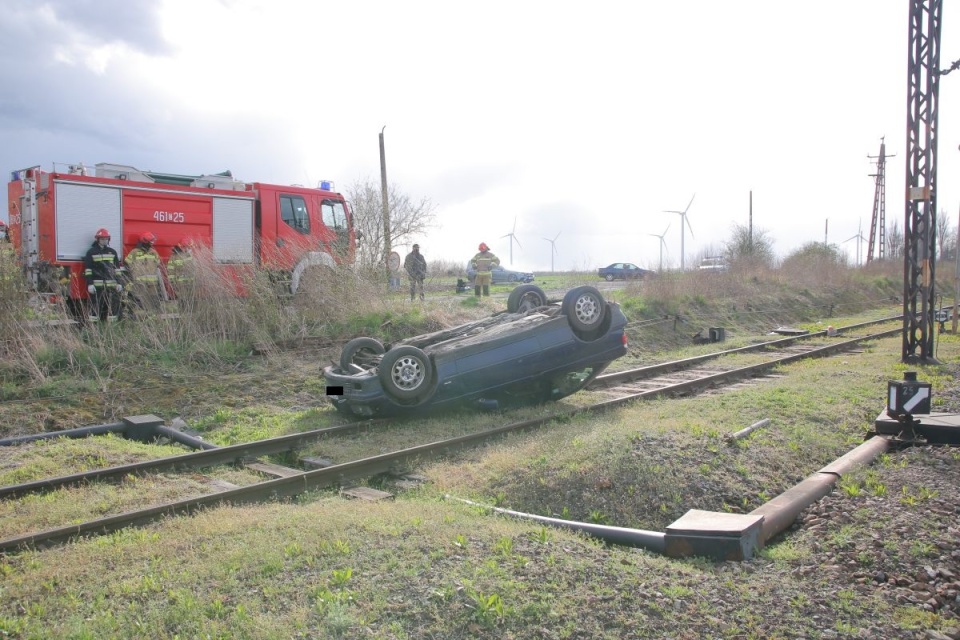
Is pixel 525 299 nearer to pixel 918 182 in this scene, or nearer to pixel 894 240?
pixel 918 182

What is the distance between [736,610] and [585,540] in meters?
1.21

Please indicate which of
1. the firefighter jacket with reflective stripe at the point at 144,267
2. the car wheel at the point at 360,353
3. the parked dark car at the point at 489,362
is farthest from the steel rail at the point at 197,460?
the firefighter jacket with reflective stripe at the point at 144,267

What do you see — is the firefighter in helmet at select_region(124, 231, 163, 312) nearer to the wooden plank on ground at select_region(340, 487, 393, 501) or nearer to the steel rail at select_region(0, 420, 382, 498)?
the steel rail at select_region(0, 420, 382, 498)

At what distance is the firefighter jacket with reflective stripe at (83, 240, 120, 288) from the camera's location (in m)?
13.5

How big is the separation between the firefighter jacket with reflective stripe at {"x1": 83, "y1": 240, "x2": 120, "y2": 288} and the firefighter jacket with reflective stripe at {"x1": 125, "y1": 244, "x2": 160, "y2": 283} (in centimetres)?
56

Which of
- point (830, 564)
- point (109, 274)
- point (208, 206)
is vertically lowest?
point (830, 564)

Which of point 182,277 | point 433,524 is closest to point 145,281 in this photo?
point 182,277

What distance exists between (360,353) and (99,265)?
698cm

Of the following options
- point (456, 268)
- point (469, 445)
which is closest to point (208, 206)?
point (469, 445)

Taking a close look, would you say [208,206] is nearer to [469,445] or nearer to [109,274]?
[109,274]

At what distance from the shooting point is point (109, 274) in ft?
45.5

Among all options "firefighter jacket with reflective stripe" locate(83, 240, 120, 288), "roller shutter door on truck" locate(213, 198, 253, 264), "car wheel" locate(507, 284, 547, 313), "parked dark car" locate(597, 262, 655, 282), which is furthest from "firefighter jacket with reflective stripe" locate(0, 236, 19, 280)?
"parked dark car" locate(597, 262, 655, 282)

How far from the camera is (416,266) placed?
60.4ft

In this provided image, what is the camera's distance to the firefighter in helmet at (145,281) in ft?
40.9
